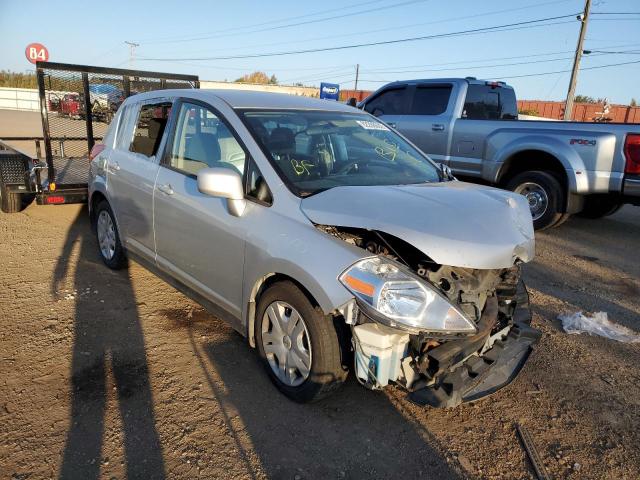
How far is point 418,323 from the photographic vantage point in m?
2.45

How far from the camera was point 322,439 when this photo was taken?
2.71m

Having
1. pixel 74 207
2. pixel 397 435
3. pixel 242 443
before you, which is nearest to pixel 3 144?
pixel 74 207

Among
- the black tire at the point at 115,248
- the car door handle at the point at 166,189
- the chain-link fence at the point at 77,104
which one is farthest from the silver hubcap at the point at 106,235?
the chain-link fence at the point at 77,104

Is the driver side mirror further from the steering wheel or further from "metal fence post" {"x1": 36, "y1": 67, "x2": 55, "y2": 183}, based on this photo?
"metal fence post" {"x1": 36, "y1": 67, "x2": 55, "y2": 183}

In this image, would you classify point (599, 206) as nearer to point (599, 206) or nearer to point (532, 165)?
point (599, 206)

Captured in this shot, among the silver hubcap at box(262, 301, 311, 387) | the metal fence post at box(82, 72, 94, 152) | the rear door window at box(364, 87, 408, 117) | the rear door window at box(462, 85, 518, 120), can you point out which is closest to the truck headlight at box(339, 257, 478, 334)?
the silver hubcap at box(262, 301, 311, 387)

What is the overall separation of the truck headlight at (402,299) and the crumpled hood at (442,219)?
7.1 inches

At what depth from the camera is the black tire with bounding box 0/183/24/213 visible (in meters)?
7.07

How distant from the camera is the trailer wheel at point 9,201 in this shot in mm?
7070

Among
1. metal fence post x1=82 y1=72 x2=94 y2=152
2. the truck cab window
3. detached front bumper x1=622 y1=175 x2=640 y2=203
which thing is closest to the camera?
the truck cab window

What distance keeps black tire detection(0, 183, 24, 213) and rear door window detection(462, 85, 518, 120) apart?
712 centimetres

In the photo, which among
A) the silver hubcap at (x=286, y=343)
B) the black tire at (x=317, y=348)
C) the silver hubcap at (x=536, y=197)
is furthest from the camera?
the silver hubcap at (x=536, y=197)

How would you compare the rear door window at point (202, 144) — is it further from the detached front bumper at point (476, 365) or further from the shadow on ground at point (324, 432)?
the detached front bumper at point (476, 365)

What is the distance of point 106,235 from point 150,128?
143 centimetres
